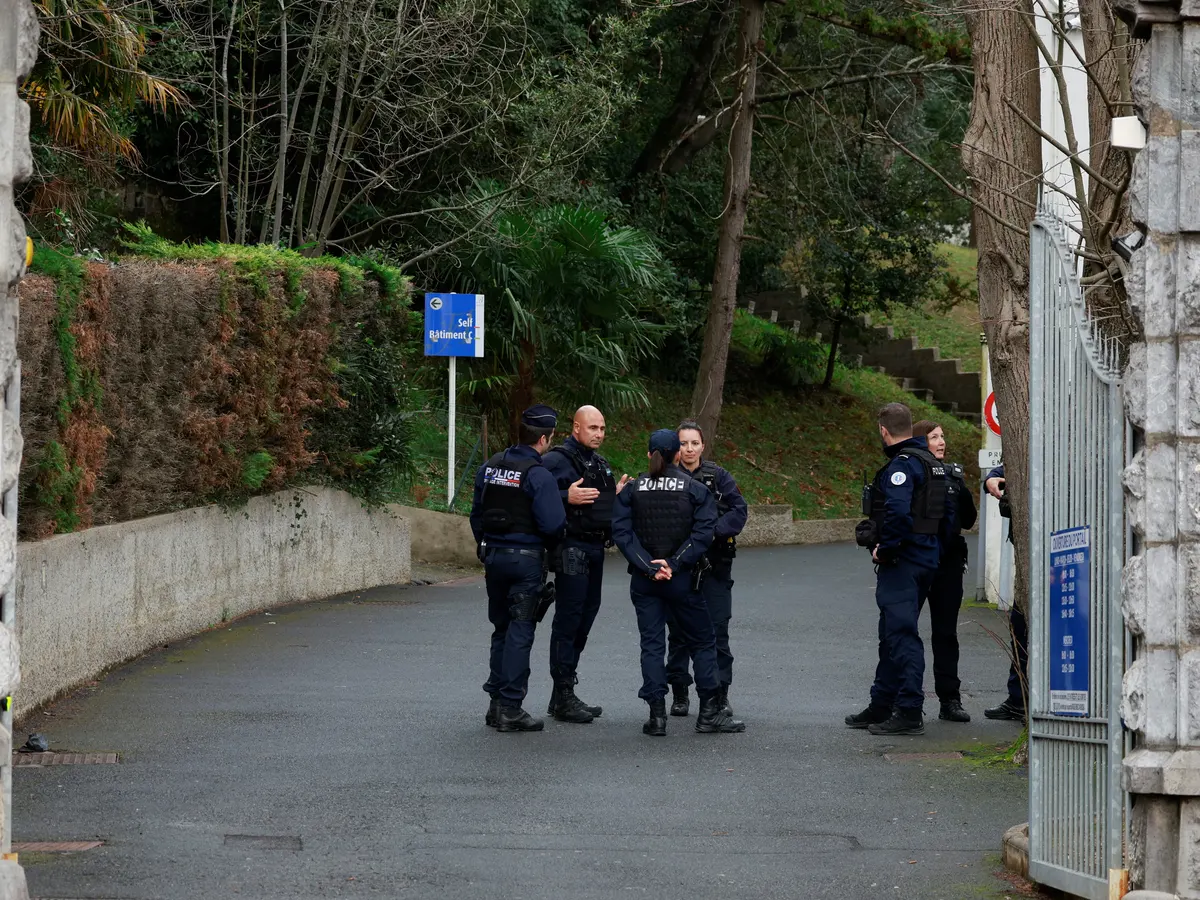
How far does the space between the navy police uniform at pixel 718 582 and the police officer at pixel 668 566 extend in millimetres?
259

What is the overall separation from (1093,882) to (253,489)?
10505 millimetres

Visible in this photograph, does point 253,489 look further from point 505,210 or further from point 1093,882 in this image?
point 1093,882

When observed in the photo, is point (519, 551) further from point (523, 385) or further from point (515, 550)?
point (523, 385)

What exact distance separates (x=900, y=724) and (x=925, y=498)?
145 cm

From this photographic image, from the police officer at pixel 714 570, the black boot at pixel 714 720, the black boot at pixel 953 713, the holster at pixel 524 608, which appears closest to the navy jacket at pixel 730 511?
the police officer at pixel 714 570

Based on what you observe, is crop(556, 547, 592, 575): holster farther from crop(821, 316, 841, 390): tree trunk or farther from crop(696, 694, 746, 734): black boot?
crop(821, 316, 841, 390): tree trunk

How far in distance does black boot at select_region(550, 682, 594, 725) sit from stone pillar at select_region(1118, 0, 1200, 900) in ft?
17.3

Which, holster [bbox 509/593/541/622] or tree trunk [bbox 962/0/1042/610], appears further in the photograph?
holster [bbox 509/593/541/622]

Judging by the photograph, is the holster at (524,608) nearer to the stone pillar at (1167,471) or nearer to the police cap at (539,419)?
the police cap at (539,419)

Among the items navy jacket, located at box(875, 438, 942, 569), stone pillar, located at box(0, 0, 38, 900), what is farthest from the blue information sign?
stone pillar, located at box(0, 0, 38, 900)

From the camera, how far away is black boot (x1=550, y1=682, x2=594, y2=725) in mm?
10812

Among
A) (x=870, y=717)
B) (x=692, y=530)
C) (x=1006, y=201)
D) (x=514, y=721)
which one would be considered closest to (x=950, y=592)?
(x=870, y=717)

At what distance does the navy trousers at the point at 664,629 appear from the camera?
410 inches

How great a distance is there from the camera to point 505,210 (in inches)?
869
